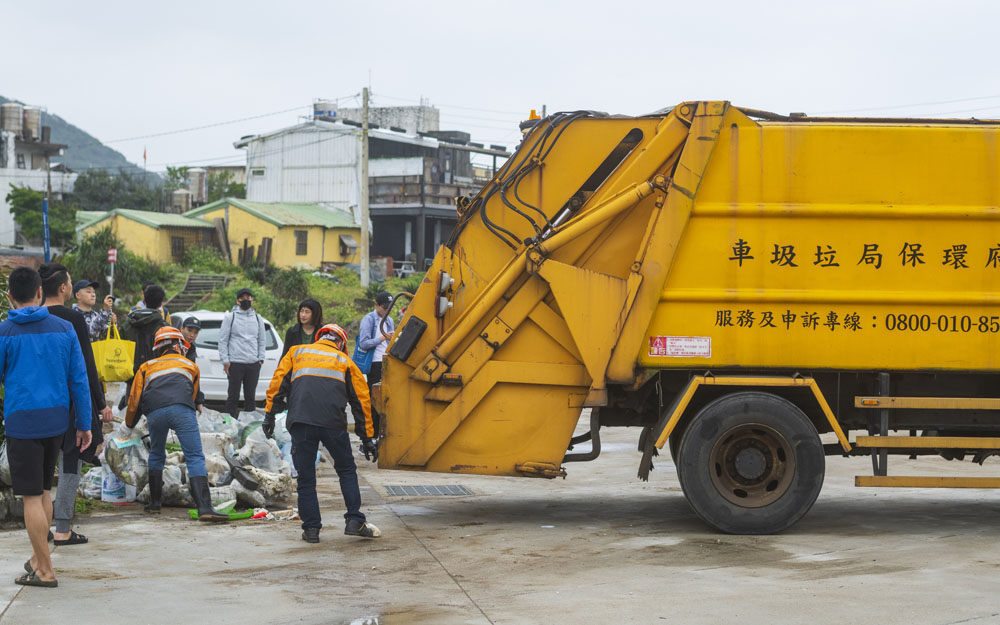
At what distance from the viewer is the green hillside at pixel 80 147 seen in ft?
554

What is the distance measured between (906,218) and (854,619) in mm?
3131

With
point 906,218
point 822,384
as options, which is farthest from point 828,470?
point 906,218

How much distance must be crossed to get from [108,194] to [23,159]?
1394cm

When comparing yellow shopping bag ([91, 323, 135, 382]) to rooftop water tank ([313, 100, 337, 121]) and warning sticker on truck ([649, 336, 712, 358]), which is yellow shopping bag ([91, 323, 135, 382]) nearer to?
warning sticker on truck ([649, 336, 712, 358])

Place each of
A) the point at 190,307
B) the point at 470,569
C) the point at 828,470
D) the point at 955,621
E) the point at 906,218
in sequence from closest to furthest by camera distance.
A: the point at 955,621, the point at 470,569, the point at 906,218, the point at 828,470, the point at 190,307

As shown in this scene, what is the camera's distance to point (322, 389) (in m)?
7.02

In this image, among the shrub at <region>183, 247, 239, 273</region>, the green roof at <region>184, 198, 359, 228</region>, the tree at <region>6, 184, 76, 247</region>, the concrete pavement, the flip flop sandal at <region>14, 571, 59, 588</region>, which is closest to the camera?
the concrete pavement

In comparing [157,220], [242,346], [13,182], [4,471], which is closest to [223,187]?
[13,182]

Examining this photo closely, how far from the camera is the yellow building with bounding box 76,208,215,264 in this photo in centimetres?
4012

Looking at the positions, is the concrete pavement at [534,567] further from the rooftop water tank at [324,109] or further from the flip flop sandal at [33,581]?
the rooftop water tank at [324,109]

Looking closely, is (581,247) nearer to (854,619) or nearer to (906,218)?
(906,218)

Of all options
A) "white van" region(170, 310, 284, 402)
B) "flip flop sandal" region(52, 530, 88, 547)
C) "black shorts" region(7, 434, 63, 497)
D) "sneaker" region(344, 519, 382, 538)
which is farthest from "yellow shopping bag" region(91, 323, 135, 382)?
"white van" region(170, 310, 284, 402)

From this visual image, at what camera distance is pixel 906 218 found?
7082 millimetres

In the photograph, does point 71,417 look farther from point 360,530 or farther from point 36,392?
point 360,530
